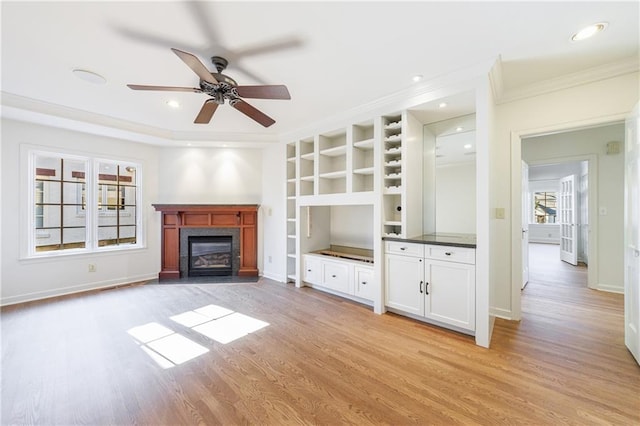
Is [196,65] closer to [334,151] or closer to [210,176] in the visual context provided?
[334,151]

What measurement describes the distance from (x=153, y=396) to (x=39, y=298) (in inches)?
138

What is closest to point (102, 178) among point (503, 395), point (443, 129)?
point (443, 129)

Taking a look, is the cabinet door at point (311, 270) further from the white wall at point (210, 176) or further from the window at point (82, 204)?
the window at point (82, 204)

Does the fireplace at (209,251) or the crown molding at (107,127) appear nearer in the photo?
the crown molding at (107,127)

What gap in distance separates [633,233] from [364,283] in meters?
2.54

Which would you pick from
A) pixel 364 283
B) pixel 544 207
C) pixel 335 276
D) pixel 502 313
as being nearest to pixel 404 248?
pixel 364 283

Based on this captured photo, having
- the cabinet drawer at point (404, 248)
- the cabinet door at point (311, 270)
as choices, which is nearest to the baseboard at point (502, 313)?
the cabinet drawer at point (404, 248)

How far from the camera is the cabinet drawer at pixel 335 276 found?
11.8 ft

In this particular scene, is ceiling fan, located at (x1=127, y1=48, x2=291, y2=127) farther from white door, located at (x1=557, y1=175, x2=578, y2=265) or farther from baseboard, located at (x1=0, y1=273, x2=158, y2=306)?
→ white door, located at (x1=557, y1=175, x2=578, y2=265)

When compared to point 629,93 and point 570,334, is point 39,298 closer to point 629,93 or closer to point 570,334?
point 570,334

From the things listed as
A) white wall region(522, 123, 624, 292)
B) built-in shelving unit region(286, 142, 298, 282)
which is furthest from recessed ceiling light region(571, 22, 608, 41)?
built-in shelving unit region(286, 142, 298, 282)

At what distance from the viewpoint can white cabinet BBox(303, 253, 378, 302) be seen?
3.36m

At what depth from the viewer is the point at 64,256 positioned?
3.85 m

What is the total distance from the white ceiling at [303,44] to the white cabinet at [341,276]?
7.38 ft
